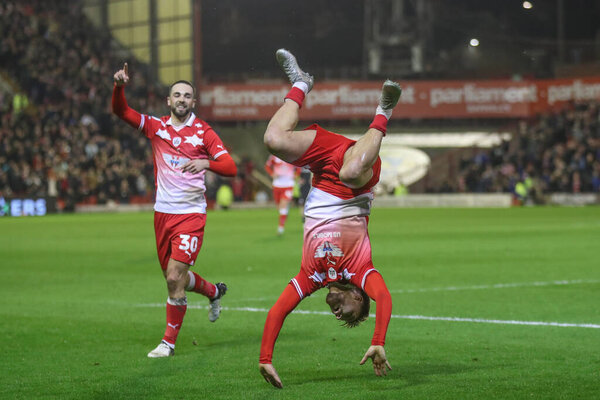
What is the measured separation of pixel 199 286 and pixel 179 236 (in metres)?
0.69

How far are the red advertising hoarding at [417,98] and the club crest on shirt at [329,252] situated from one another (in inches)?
1775

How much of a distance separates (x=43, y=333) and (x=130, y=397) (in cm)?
323

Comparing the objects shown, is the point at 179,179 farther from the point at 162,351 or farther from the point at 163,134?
the point at 162,351

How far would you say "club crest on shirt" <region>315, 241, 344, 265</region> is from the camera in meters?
6.82

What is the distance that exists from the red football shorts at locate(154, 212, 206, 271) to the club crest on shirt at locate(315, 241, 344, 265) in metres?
2.04

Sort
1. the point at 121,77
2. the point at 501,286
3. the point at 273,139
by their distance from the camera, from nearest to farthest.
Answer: the point at 273,139 → the point at 121,77 → the point at 501,286

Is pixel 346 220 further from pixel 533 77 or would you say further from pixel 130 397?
pixel 533 77

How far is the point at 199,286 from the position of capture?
918cm

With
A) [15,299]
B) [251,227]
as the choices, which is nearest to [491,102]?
[251,227]

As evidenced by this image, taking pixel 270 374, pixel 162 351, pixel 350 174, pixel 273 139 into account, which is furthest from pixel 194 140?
pixel 270 374

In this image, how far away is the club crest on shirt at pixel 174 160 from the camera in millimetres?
8844

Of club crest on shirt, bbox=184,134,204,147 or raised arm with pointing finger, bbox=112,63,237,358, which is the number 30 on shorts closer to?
raised arm with pointing finger, bbox=112,63,237,358

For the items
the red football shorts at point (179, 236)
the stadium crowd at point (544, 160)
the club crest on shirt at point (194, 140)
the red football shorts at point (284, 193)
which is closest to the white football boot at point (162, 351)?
the red football shorts at point (179, 236)

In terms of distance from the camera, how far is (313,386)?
22.8ft
